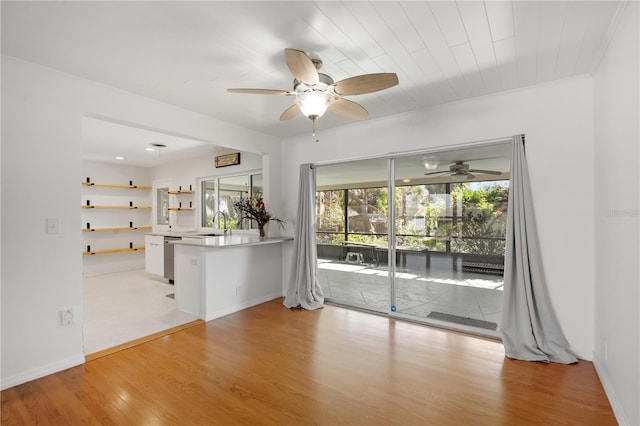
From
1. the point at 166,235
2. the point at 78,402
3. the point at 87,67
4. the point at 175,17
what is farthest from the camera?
the point at 166,235

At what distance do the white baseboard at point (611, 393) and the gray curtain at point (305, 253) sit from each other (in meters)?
2.93

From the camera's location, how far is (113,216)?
7.32 metres

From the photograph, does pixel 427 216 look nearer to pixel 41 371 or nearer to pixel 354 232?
pixel 354 232

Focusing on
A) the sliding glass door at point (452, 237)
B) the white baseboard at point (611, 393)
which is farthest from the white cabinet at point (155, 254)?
the white baseboard at point (611, 393)

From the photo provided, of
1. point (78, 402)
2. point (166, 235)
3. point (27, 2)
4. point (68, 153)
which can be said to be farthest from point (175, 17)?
point (166, 235)

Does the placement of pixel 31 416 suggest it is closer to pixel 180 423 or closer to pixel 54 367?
pixel 54 367

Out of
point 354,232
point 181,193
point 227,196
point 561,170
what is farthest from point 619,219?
point 181,193

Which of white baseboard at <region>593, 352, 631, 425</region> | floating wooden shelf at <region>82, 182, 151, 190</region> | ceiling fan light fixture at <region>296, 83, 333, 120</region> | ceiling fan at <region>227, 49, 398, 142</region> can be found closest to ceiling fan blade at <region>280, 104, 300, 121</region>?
ceiling fan at <region>227, 49, 398, 142</region>

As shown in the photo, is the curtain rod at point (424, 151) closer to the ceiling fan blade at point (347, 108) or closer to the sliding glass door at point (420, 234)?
the sliding glass door at point (420, 234)

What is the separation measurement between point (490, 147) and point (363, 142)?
153 centimetres

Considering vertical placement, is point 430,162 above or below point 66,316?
above

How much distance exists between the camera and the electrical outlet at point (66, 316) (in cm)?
265

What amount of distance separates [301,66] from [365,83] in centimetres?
48

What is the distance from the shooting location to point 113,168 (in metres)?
7.32
